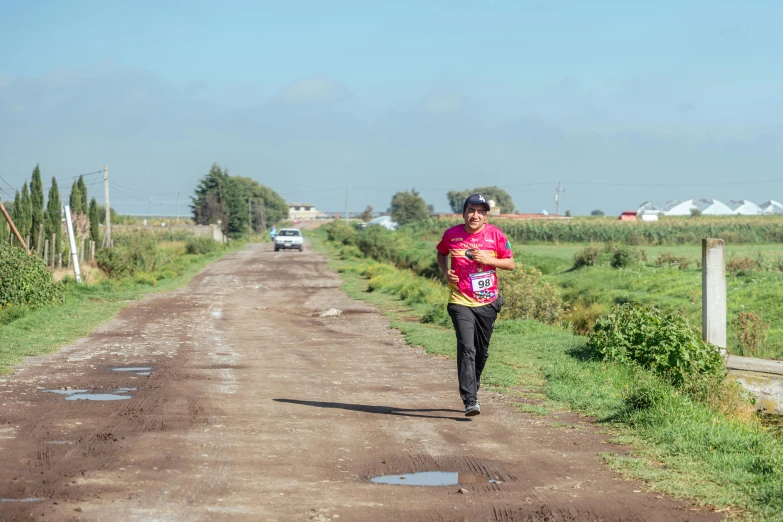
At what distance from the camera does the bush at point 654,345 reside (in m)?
10.8

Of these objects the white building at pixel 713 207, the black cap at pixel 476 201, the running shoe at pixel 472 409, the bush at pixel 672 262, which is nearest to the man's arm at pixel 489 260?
the black cap at pixel 476 201

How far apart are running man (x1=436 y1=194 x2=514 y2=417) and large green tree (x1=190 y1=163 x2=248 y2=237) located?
85467 mm

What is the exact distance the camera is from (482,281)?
27.2 feet

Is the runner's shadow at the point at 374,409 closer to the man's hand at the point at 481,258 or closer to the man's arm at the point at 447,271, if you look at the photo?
the man's arm at the point at 447,271

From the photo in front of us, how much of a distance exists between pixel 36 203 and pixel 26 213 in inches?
66.6

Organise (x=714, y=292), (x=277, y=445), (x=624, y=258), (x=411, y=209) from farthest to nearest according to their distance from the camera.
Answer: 1. (x=411, y=209)
2. (x=624, y=258)
3. (x=714, y=292)
4. (x=277, y=445)

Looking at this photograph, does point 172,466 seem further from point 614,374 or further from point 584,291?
point 584,291

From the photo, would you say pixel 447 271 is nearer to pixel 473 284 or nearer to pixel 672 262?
pixel 473 284

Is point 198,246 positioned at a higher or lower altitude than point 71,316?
higher

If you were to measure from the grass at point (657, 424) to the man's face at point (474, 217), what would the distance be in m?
1.90

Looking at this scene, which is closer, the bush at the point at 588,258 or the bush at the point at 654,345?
the bush at the point at 654,345

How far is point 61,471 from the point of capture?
5.69 meters

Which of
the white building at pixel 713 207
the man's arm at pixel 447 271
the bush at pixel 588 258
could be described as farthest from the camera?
the white building at pixel 713 207

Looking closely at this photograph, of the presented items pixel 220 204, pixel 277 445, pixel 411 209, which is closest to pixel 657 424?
pixel 277 445
